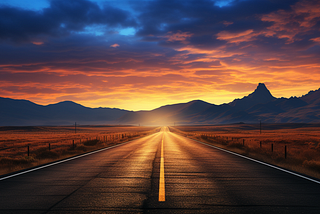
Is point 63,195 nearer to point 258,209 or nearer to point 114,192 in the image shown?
point 114,192

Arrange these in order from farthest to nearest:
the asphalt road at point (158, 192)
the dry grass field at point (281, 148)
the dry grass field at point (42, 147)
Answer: the dry grass field at point (42, 147), the dry grass field at point (281, 148), the asphalt road at point (158, 192)

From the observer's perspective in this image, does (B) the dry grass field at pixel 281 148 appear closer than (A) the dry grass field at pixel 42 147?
Yes

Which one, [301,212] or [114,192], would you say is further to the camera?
[114,192]

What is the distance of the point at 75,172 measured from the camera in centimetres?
1028

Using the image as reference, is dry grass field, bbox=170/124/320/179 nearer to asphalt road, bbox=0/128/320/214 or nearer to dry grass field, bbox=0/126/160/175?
asphalt road, bbox=0/128/320/214

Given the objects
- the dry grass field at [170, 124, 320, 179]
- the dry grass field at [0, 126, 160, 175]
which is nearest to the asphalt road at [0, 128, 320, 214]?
the dry grass field at [170, 124, 320, 179]

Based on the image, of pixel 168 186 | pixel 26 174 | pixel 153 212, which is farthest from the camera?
pixel 26 174

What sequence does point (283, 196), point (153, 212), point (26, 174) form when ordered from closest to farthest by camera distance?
point (153, 212) < point (283, 196) < point (26, 174)

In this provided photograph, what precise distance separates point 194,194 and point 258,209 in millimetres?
1730

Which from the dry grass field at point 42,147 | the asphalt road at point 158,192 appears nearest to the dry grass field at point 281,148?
the asphalt road at point 158,192

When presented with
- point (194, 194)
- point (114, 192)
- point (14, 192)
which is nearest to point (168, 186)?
point (194, 194)

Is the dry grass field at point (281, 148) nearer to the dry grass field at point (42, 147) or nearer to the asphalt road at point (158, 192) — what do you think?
the asphalt road at point (158, 192)

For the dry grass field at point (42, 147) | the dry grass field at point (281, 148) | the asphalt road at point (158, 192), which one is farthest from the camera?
the dry grass field at point (42, 147)

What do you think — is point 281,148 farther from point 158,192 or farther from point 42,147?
point 42,147
